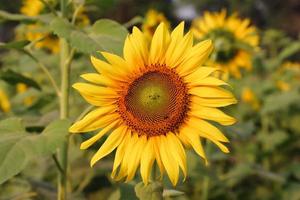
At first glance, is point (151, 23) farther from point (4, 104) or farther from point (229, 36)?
point (4, 104)

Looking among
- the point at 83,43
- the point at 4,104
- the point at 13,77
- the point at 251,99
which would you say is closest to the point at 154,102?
the point at 83,43

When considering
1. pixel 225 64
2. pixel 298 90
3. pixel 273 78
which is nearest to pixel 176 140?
pixel 225 64

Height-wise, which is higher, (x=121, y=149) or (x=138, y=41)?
(x=138, y=41)

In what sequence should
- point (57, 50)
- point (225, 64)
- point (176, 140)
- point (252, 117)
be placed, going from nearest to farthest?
point (176, 140)
point (225, 64)
point (57, 50)
point (252, 117)

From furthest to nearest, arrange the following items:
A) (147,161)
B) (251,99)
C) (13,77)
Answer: (251,99) < (13,77) < (147,161)

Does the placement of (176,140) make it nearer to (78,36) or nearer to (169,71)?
(169,71)

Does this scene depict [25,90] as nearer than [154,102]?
No

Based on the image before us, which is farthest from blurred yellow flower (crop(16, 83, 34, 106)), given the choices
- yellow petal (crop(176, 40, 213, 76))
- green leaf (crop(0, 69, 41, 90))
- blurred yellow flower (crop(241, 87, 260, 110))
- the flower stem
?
yellow petal (crop(176, 40, 213, 76))
